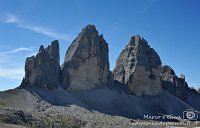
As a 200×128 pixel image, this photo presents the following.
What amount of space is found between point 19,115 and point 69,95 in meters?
41.9

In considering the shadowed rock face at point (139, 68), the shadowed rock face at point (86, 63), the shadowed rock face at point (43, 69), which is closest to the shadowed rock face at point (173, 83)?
the shadowed rock face at point (139, 68)

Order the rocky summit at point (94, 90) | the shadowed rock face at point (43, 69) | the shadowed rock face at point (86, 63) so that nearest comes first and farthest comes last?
1. the rocky summit at point (94, 90)
2. the shadowed rock face at point (43, 69)
3. the shadowed rock face at point (86, 63)

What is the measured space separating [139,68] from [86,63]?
89.4 ft

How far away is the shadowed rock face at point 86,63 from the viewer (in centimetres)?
12212

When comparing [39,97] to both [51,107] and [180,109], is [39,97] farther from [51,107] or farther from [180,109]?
[180,109]

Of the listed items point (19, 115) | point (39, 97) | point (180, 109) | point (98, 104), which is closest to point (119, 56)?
point (180, 109)

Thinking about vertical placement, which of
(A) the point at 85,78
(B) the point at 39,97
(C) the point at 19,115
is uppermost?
(A) the point at 85,78

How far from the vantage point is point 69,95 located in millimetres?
114938

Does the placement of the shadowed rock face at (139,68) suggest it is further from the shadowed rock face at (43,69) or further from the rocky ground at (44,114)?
the shadowed rock face at (43,69)

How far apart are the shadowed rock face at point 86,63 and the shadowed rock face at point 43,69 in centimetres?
419

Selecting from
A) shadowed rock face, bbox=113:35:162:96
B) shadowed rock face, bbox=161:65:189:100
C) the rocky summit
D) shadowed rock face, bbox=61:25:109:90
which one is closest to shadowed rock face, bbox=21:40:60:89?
the rocky summit

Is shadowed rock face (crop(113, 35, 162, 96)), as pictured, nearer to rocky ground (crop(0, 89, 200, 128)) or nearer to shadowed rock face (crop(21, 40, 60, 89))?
rocky ground (crop(0, 89, 200, 128))

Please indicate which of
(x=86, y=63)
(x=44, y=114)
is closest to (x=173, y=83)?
(x=86, y=63)

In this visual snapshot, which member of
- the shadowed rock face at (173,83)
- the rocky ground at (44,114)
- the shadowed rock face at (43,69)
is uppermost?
the shadowed rock face at (173,83)
